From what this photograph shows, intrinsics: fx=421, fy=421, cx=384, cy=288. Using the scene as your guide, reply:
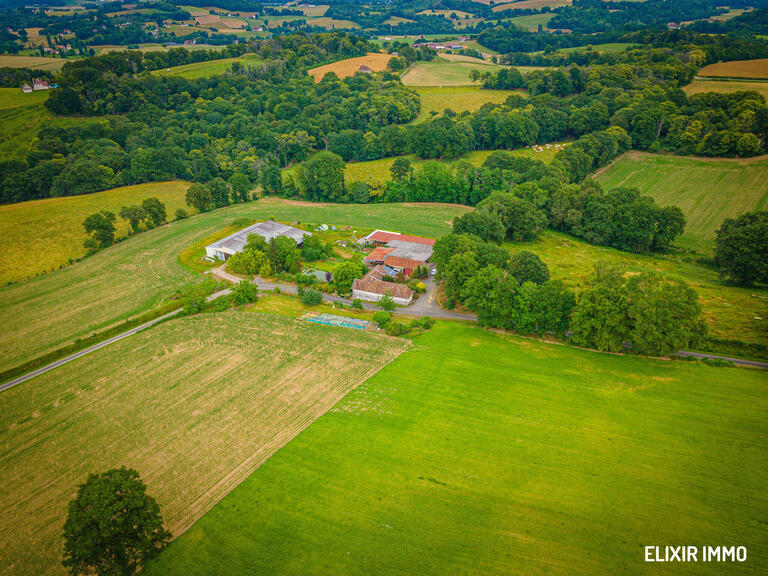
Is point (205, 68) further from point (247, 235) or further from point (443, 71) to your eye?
point (247, 235)

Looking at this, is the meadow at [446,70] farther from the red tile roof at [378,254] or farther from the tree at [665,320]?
the tree at [665,320]

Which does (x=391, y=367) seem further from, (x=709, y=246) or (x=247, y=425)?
(x=709, y=246)

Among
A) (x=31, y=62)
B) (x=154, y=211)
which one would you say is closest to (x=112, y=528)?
(x=154, y=211)

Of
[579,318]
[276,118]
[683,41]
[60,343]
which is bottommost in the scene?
[60,343]

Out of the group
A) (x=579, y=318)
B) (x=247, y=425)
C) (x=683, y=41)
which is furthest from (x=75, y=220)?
(x=683, y=41)

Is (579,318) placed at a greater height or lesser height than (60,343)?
greater

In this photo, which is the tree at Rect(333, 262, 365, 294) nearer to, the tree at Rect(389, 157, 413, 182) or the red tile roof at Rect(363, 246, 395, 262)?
the red tile roof at Rect(363, 246, 395, 262)

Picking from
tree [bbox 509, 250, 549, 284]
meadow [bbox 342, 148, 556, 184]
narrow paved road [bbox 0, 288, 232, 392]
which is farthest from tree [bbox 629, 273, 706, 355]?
meadow [bbox 342, 148, 556, 184]
